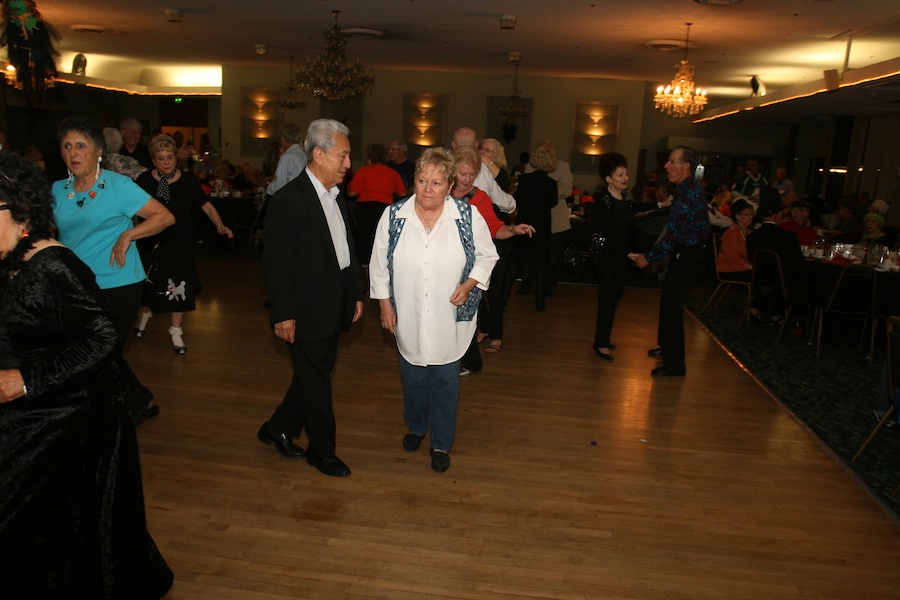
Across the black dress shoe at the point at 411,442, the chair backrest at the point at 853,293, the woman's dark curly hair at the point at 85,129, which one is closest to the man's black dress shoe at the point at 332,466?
the black dress shoe at the point at 411,442

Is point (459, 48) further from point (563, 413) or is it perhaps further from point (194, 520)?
point (194, 520)

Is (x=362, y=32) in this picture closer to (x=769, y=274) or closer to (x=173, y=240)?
(x=173, y=240)

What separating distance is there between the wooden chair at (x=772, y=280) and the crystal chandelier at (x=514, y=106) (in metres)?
7.42

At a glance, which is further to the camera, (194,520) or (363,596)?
(194,520)

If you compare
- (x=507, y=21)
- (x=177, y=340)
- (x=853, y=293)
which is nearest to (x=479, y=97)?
(x=507, y=21)

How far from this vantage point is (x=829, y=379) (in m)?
5.68

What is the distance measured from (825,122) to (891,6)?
10.3m

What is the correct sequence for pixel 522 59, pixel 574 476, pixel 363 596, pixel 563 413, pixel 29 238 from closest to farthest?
pixel 29 238, pixel 363 596, pixel 574 476, pixel 563 413, pixel 522 59

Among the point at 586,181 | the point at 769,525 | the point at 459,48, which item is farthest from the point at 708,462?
the point at 586,181

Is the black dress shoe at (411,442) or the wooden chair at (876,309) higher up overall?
the wooden chair at (876,309)

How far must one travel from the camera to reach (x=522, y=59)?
1353cm

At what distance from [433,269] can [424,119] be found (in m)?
13.8

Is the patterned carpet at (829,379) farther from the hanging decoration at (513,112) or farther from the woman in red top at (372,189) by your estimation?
the hanging decoration at (513,112)

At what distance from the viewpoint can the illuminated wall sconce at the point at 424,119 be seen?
53.8 feet
